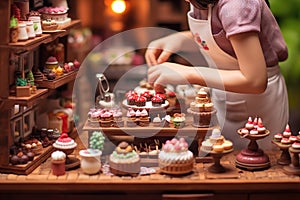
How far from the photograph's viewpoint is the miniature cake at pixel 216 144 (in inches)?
72.9

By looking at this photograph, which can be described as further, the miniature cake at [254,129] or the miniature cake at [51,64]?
the miniature cake at [51,64]

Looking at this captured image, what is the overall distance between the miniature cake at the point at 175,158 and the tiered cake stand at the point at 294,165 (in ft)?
0.90

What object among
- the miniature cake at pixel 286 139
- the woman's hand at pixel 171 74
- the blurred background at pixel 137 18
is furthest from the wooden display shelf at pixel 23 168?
the blurred background at pixel 137 18

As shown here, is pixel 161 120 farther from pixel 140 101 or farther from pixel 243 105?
pixel 243 105

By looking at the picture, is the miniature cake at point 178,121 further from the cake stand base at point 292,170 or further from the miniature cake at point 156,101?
the cake stand base at point 292,170

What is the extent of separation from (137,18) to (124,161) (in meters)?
2.89

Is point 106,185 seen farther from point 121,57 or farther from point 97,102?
point 121,57

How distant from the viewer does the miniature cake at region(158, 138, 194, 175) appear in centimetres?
183

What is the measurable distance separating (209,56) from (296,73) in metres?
1.03

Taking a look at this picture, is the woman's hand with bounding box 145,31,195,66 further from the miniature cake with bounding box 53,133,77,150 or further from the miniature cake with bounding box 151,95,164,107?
the miniature cake with bounding box 53,133,77,150

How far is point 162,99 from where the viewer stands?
210 cm

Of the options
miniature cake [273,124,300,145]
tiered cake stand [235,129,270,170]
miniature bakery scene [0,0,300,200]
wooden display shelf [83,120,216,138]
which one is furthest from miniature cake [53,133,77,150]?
miniature cake [273,124,300,145]

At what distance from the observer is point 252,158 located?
191 cm

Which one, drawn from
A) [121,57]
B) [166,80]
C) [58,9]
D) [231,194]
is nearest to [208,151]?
[231,194]
